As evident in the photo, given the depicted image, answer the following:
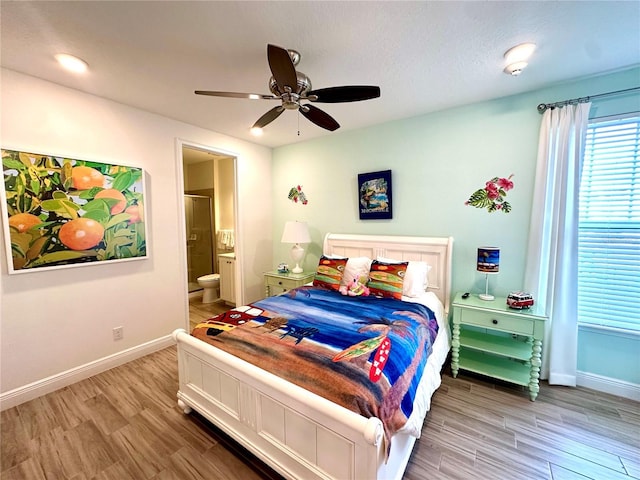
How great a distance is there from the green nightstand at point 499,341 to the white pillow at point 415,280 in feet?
1.11

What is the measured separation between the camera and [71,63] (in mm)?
1897

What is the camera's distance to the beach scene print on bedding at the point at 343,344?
4.35ft

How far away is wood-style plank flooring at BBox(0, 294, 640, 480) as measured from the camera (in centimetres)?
155

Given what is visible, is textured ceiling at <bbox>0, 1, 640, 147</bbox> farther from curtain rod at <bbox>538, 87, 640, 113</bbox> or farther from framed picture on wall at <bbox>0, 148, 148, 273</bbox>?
framed picture on wall at <bbox>0, 148, 148, 273</bbox>

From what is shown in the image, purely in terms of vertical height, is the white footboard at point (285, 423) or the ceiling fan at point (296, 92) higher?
the ceiling fan at point (296, 92)

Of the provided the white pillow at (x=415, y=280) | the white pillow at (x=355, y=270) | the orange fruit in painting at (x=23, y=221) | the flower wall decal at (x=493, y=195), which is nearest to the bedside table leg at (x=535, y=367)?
the white pillow at (x=415, y=280)

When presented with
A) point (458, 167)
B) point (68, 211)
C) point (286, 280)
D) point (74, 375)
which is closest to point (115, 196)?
point (68, 211)

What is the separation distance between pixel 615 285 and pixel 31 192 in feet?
15.7

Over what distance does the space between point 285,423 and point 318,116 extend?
2.02 m

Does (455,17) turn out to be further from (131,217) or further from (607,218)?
(131,217)

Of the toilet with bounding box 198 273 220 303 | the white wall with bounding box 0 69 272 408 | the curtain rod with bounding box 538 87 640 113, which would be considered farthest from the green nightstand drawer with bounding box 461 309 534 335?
the toilet with bounding box 198 273 220 303

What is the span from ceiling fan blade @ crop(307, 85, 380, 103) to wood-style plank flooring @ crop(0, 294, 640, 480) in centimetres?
231

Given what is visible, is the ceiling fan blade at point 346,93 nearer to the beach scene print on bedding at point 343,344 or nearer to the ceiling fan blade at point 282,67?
the ceiling fan blade at point 282,67

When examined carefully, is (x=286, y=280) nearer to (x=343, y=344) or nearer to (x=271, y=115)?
(x=343, y=344)
